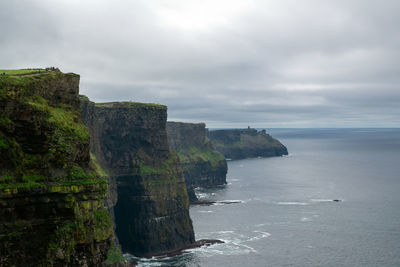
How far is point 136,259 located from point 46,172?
88.6 metres

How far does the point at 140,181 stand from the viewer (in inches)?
5433

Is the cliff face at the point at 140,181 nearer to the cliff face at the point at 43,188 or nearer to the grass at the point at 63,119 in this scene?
the grass at the point at 63,119

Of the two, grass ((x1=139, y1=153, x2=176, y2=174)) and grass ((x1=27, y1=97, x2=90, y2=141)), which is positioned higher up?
grass ((x1=27, y1=97, x2=90, y2=141))

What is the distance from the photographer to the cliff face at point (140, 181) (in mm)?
135125

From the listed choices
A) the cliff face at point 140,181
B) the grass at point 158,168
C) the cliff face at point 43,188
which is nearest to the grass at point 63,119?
the cliff face at point 43,188

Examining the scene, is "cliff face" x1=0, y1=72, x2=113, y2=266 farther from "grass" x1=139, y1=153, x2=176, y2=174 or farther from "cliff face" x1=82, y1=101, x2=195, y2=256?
"grass" x1=139, y1=153, x2=176, y2=174

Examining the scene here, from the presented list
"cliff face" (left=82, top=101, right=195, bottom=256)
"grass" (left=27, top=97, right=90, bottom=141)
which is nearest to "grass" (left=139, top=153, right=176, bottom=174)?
"cliff face" (left=82, top=101, right=195, bottom=256)

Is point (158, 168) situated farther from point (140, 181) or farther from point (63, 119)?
point (63, 119)

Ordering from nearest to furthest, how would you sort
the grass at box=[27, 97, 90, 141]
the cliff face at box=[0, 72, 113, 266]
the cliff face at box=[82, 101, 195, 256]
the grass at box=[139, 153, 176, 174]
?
the cliff face at box=[0, 72, 113, 266], the grass at box=[27, 97, 90, 141], the cliff face at box=[82, 101, 195, 256], the grass at box=[139, 153, 176, 174]

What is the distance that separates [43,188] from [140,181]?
94608 mm

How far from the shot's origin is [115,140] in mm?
141000

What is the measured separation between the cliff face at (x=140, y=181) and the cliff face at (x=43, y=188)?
82.0 m

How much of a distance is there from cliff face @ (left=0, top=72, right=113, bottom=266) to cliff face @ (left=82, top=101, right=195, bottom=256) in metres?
82.0

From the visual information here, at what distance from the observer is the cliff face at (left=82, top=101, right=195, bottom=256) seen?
135125 mm
